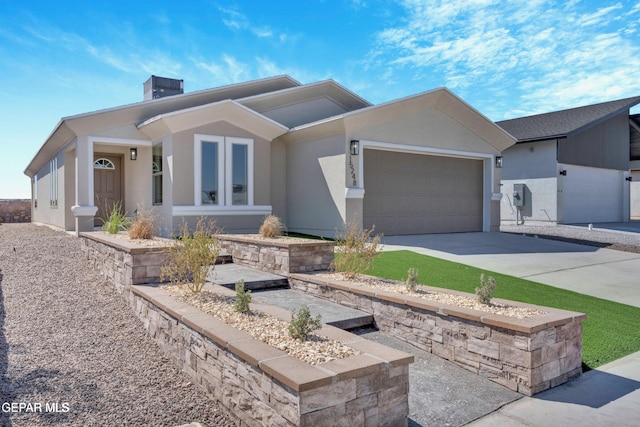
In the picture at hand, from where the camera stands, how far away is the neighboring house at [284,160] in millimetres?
11008

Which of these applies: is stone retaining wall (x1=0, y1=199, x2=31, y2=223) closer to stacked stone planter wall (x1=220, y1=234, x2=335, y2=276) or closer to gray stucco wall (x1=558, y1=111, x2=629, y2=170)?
stacked stone planter wall (x1=220, y1=234, x2=335, y2=276)

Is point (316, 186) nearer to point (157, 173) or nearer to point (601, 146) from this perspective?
point (157, 173)

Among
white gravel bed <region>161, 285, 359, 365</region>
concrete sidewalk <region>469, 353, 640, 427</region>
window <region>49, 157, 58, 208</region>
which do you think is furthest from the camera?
window <region>49, 157, 58, 208</region>

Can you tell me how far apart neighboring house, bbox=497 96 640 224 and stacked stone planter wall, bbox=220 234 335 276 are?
15870mm

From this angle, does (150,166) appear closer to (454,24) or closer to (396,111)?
(396,111)

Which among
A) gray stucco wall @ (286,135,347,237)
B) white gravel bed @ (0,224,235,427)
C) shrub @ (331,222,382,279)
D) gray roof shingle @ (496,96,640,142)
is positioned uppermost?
gray roof shingle @ (496,96,640,142)

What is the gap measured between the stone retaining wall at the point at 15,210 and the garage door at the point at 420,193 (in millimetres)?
21416

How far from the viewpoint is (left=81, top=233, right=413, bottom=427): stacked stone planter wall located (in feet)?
8.25

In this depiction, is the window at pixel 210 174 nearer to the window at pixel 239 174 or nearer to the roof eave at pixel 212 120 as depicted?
the window at pixel 239 174

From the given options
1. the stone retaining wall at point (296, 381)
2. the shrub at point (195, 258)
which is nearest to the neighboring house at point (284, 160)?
the shrub at point (195, 258)

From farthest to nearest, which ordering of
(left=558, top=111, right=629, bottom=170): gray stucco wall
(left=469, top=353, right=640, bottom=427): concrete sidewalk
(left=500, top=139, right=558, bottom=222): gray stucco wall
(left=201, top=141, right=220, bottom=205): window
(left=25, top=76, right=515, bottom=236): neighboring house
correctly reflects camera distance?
(left=558, top=111, right=629, bottom=170): gray stucco wall < (left=500, top=139, right=558, bottom=222): gray stucco wall < (left=201, top=141, right=220, bottom=205): window < (left=25, top=76, right=515, bottom=236): neighboring house < (left=469, top=353, right=640, bottom=427): concrete sidewalk

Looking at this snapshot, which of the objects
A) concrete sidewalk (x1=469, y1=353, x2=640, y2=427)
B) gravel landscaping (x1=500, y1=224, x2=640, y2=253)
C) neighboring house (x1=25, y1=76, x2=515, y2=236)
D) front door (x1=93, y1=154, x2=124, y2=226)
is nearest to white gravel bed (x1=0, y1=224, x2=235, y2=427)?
concrete sidewalk (x1=469, y1=353, x2=640, y2=427)

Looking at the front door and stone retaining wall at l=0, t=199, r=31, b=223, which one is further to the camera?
stone retaining wall at l=0, t=199, r=31, b=223

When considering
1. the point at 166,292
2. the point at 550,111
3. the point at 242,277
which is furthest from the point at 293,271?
the point at 550,111
